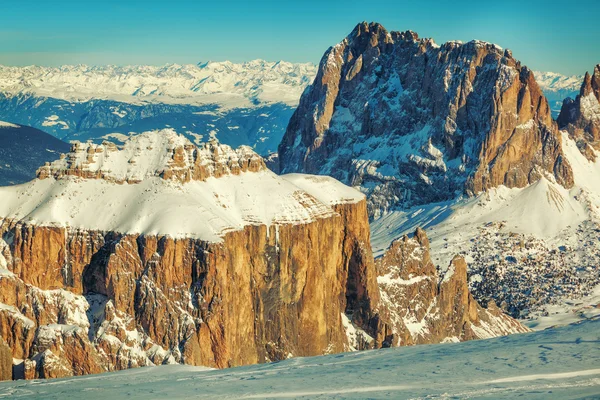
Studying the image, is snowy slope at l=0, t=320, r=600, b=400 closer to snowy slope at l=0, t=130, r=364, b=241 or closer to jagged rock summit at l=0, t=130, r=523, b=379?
jagged rock summit at l=0, t=130, r=523, b=379

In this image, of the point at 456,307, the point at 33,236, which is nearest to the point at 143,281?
the point at 33,236

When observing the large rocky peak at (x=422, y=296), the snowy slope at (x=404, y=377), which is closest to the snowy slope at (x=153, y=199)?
the large rocky peak at (x=422, y=296)

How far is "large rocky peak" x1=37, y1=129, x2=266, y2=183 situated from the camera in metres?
123

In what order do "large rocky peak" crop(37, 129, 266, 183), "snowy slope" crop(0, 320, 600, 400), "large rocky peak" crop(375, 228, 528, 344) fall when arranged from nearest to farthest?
"snowy slope" crop(0, 320, 600, 400), "large rocky peak" crop(37, 129, 266, 183), "large rocky peak" crop(375, 228, 528, 344)

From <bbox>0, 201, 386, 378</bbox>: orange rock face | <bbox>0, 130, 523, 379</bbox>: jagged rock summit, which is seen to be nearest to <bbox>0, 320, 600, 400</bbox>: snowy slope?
<bbox>0, 201, 386, 378</bbox>: orange rock face

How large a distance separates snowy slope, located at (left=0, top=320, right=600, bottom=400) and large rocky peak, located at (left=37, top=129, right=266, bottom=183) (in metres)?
37.6

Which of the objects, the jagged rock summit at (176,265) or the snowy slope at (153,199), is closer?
the jagged rock summit at (176,265)

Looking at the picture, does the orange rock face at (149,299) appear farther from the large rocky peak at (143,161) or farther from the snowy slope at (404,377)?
the snowy slope at (404,377)

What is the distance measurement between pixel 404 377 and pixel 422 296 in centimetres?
8253

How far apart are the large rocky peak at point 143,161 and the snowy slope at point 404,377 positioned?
37604 mm

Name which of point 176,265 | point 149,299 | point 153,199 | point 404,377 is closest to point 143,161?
point 153,199

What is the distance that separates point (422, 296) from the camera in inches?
6093

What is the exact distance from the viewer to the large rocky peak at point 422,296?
150625 millimetres

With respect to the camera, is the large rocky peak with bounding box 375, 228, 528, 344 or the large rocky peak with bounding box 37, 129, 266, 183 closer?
the large rocky peak with bounding box 37, 129, 266, 183
